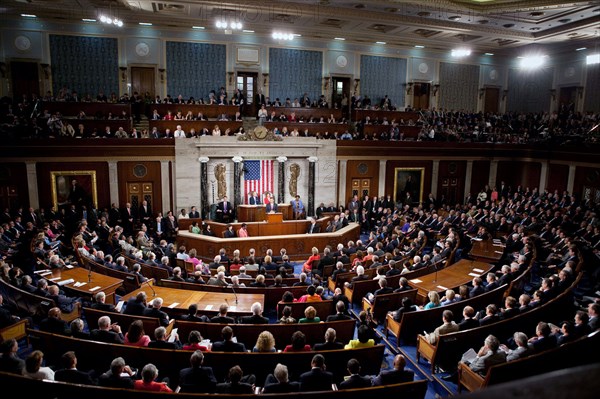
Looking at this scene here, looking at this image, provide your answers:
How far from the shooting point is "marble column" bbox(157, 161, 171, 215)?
55.2 feet

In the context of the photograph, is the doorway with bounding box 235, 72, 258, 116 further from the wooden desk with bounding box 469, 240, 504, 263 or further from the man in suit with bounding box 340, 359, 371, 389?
the man in suit with bounding box 340, 359, 371, 389

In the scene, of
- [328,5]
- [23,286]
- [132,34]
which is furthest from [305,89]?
[23,286]

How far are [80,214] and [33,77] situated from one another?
9.08 m

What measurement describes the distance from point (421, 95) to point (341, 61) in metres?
5.74

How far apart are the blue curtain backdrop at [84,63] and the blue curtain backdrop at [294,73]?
8.13 m

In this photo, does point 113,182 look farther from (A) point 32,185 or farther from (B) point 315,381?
(B) point 315,381

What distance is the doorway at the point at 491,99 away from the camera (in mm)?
26531

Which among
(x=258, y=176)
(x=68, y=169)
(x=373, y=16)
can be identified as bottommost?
(x=258, y=176)

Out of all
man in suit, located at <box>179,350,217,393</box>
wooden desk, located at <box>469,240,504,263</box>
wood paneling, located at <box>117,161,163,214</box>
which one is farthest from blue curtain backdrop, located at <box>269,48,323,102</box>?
man in suit, located at <box>179,350,217,393</box>

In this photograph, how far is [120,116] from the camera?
18.2 metres

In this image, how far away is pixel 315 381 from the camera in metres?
4.86

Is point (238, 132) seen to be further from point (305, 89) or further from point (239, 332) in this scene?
point (239, 332)

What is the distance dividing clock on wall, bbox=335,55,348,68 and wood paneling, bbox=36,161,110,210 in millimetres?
13943

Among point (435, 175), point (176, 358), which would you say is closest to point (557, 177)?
point (435, 175)
